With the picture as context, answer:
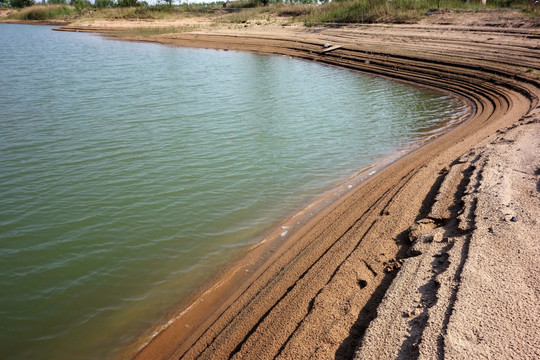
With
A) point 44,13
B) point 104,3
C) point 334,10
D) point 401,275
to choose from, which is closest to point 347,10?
point 334,10

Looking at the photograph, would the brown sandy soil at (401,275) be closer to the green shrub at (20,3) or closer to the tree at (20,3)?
the green shrub at (20,3)

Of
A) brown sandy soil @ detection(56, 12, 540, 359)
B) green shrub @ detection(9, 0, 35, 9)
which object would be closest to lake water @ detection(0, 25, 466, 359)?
brown sandy soil @ detection(56, 12, 540, 359)

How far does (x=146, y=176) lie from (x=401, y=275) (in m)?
5.97

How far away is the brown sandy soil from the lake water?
0.74 meters

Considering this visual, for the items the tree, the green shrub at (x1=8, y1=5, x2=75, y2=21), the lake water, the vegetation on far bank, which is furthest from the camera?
the tree

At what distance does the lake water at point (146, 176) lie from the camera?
503 cm

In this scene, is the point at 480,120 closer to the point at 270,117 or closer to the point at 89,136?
the point at 270,117

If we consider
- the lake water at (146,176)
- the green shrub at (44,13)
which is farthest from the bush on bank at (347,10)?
the green shrub at (44,13)

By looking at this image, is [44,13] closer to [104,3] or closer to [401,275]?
[104,3]

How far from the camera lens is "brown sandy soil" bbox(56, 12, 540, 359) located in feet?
10.7

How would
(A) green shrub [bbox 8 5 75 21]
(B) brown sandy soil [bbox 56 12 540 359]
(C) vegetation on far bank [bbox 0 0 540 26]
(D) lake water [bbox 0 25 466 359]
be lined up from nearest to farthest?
(B) brown sandy soil [bbox 56 12 540 359]
(D) lake water [bbox 0 25 466 359]
(C) vegetation on far bank [bbox 0 0 540 26]
(A) green shrub [bbox 8 5 75 21]

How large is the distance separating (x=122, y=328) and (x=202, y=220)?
2.48m

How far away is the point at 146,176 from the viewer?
838 centimetres

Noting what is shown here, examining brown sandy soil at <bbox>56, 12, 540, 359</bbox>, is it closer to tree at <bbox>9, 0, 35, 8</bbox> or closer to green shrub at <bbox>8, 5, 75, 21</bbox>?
green shrub at <bbox>8, 5, 75, 21</bbox>
